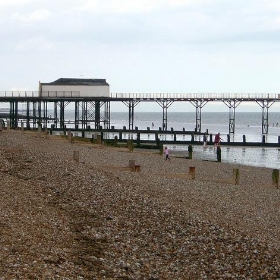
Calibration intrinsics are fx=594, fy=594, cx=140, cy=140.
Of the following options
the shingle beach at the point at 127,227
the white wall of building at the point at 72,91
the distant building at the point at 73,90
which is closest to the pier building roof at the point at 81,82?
the distant building at the point at 73,90

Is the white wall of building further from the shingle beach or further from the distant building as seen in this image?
the shingle beach

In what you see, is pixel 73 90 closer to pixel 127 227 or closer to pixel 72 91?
pixel 72 91

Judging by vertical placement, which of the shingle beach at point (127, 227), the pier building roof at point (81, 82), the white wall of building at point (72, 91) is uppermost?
the pier building roof at point (81, 82)

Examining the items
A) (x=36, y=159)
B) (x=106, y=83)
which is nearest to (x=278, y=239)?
Result: (x=36, y=159)

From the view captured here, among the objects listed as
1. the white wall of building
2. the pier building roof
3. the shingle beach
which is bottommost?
the shingle beach

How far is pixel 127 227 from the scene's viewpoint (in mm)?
13305

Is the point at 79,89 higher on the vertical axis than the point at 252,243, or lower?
higher

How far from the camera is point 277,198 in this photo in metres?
19.8

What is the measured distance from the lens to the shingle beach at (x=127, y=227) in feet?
34.5

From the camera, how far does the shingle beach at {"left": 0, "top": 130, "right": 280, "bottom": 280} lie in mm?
10516

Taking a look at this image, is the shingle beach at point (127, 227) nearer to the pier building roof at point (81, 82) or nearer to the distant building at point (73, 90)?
the distant building at point (73, 90)

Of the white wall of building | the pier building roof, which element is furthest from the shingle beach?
the pier building roof

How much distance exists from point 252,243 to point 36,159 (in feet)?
38.5

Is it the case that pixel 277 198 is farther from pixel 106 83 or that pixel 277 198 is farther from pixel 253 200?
pixel 106 83
